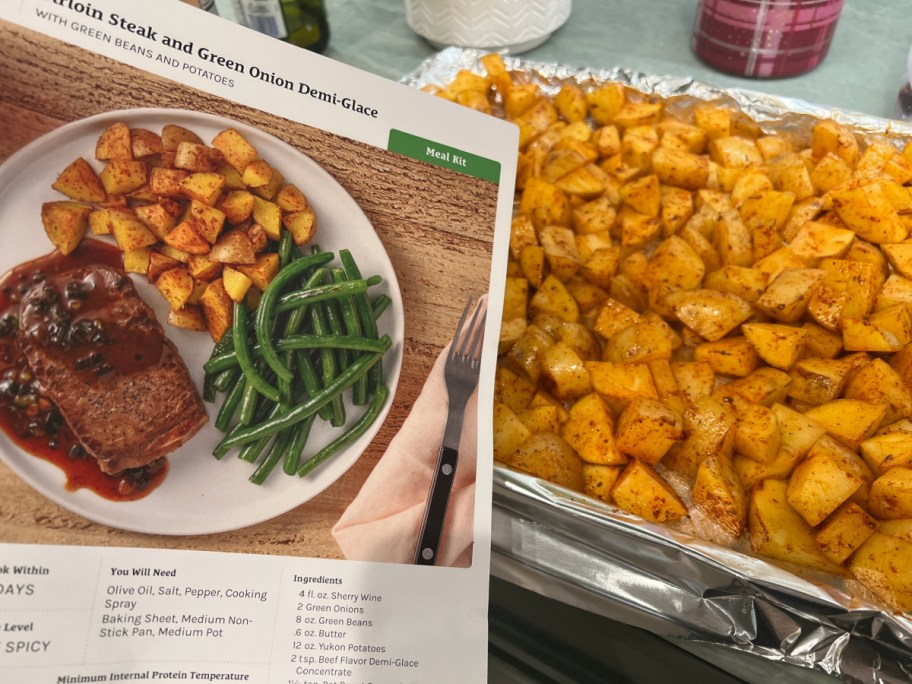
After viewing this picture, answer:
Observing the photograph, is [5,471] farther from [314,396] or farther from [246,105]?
[246,105]

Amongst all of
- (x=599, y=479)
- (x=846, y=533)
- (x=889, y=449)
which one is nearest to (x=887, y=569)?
(x=846, y=533)

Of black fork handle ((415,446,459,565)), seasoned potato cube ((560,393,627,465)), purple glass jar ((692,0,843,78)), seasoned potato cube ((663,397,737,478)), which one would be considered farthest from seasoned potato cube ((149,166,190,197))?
purple glass jar ((692,0,843,78))

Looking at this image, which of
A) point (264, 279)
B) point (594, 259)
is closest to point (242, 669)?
point (264, 279)

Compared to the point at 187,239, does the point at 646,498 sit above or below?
below

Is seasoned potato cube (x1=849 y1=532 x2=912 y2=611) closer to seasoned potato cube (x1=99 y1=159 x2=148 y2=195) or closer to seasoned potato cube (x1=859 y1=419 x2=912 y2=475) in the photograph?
seasoned potato cube (x1=859 y1=419 x2=912 y2=475)

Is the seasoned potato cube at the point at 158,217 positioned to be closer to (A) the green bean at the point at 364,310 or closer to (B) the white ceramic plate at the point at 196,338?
(B) the white ceramic plate at the point at 196,338

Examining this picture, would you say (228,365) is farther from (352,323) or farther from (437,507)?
(437,507)
